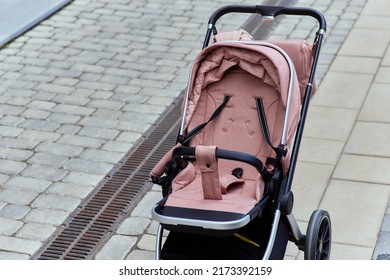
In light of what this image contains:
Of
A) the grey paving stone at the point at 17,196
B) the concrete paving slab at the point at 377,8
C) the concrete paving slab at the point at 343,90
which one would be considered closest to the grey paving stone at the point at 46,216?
the grey paving stone at the point at 17,196

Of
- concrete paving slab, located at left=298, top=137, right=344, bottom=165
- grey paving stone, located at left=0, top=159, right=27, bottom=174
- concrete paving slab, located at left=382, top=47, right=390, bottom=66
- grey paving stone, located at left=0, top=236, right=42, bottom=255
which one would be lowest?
grey paving stone, located at left=0, top=159, right=27, bottom=174

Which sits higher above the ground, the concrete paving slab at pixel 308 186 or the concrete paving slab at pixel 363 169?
the concrete paving slab at pixel 363 169

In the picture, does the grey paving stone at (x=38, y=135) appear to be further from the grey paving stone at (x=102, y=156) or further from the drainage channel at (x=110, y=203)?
the drainage channel at (x=110, y=203)

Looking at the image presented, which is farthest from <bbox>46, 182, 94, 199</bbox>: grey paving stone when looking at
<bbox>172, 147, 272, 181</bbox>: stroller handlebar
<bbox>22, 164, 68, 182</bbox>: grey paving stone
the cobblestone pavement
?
<bbox>172, 147, 272, 181</bbox>: stroller handlebar

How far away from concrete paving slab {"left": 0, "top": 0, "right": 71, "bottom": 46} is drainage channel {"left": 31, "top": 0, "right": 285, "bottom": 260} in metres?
3.10

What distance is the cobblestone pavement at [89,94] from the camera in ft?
22.8

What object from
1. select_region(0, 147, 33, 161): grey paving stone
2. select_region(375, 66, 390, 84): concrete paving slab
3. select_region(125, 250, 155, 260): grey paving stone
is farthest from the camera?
select_region(375, 66, 390, 84): concrete paving slab

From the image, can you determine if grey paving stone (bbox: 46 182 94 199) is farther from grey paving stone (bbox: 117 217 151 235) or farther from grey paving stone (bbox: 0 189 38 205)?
grey paving stone (bbox: 117 217 151 235)

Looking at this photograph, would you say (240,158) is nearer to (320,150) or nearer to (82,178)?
(82,178)

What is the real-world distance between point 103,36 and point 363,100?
3560 millimetres

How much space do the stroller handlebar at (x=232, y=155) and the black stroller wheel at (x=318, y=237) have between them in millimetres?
565

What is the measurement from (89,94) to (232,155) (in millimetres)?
4316

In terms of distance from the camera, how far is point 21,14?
1123 cm

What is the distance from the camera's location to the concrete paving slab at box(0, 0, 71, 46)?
10680 mm
